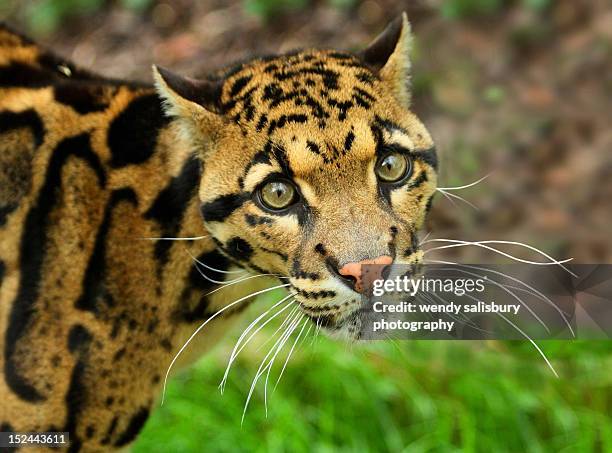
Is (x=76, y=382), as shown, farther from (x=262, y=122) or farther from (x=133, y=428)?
(x=262, y=122)

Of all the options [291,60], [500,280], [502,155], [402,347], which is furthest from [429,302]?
[502,155]

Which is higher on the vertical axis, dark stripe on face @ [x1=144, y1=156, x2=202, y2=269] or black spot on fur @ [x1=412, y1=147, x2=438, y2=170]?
black spot on fur @ [x1=412, y1=147, x2=438, y2=170]

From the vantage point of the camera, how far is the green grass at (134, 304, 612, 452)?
5613 millimetres

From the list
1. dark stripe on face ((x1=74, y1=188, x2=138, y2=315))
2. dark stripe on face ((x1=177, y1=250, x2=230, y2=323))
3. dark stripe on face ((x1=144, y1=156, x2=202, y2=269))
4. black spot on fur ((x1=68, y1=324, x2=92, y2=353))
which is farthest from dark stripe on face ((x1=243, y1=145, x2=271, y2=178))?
black spot on fur ((x1=68, y1=324, x2=92, y2=353))

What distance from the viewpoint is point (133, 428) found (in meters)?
3.98

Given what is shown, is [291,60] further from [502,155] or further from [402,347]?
[502,155]

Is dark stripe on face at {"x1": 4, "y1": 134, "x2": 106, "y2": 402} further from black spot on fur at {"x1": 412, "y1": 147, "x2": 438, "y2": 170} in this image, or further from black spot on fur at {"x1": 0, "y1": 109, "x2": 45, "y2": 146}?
black spot on fur at {"x1": 412, "y1": 147, "x2": 438, "y2": 170}

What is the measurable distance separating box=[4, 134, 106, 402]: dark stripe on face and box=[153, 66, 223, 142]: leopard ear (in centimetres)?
49

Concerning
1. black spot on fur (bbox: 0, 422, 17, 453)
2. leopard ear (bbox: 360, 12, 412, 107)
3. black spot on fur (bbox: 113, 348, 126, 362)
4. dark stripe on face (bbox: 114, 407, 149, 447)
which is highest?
leopard ear (bbox: 360, 12, 412, 107)

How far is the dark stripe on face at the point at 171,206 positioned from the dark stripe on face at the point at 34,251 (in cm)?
27

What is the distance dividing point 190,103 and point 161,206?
511mm

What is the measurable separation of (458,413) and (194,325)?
7.89 feet

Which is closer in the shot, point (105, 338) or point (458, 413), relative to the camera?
point (105, 338)

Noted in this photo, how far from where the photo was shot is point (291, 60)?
150 inches
